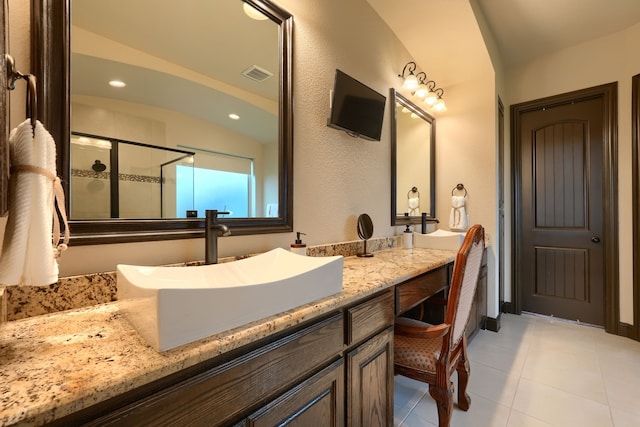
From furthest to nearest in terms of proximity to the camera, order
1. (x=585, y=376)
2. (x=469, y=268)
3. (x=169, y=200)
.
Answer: (x=585, y=376) → (x=469, y=268) → (x=169, y=200)

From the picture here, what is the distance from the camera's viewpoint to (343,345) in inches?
36.8

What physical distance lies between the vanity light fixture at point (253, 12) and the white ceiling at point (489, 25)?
3.62 ft

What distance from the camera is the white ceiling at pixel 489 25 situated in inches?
82.0

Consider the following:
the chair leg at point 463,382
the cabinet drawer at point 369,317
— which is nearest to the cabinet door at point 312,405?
the cabinet drawer at point 369,317

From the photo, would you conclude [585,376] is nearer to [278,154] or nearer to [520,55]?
[278,154]

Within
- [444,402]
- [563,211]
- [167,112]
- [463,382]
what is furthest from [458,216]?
[167,112]

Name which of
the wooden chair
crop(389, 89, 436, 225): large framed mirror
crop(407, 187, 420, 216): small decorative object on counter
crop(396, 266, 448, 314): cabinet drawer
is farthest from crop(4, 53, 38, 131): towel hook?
crop(407, 187, 420, 216): small decorative object on counter

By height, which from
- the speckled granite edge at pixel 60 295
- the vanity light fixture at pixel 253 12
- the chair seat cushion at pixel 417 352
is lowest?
the chair seat cushion at pixel 417 352

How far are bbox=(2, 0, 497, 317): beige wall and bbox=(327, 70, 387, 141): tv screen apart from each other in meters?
0.06

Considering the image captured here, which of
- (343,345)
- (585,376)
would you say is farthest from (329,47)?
(585,376)

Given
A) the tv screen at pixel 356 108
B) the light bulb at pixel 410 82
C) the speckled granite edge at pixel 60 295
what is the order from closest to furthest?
the speckled granite edge at pixel 60 295 → the tv screen at pixel 356 108 → the light bulb at pixel 410 82

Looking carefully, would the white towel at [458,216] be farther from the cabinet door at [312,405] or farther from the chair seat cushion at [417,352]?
the cabinet door at [312,405]

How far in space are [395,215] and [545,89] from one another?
2339mm

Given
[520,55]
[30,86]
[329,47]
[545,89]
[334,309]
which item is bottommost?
[334,309]
